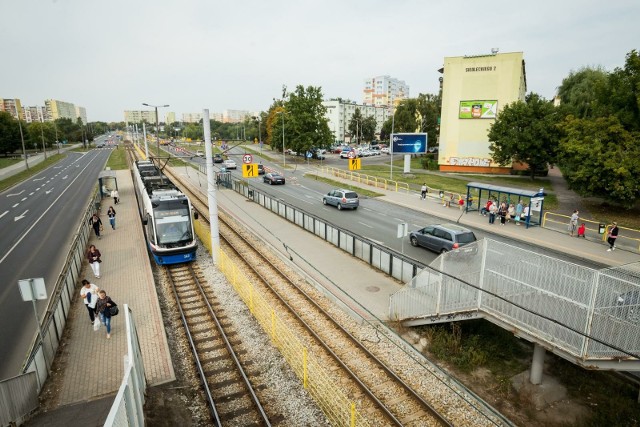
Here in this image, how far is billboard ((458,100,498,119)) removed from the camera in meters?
50.4

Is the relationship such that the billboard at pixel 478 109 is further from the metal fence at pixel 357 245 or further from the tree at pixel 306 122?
the metal fence at pixel 357 245

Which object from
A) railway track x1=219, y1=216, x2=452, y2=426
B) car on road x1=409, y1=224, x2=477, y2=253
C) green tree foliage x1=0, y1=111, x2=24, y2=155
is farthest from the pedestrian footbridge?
green tree foliage x1=0, y1=111, x2=24, y2=155

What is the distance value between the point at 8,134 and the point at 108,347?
95364 millimetres

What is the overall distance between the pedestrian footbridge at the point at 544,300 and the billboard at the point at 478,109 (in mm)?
44937

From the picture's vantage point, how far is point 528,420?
29.0ft

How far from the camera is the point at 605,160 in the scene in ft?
86.3

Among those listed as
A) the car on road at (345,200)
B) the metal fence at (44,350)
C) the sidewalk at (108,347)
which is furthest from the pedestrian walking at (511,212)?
the metal fence at (44,350)

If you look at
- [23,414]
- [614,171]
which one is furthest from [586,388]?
[614,171]

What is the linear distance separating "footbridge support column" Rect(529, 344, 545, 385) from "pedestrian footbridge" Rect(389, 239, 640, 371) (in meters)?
0.83

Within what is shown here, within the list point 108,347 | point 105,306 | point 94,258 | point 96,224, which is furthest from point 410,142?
point 108,347

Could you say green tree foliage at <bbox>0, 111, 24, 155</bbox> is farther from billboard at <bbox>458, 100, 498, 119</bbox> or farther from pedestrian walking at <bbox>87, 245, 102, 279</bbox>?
billboard at <bbox>458, 100, 498, 119</bbox>

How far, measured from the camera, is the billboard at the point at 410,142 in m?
46.8

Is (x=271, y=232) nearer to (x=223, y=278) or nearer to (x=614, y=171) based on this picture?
(x=223, y=278)

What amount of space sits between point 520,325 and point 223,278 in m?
12.0
